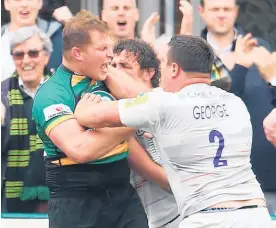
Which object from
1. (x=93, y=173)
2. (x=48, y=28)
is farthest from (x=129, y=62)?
(x=48, y=28)

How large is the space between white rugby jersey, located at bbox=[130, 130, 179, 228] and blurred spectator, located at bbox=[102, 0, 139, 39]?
200cm

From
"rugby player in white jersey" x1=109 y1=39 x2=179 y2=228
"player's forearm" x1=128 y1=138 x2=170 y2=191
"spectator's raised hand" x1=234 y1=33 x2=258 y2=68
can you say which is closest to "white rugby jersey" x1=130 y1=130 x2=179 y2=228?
"rugby player in white jersey" x1=109 y1=39 x2=179 y2=228

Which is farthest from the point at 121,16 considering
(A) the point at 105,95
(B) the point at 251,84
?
(A) the point at 105,95

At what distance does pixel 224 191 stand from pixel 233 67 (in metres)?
2.67

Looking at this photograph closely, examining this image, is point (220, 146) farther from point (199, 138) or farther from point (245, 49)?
point (245, 49)

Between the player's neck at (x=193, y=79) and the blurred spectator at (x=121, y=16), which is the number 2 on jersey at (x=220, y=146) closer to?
the player's neck at (x=193, y=79)

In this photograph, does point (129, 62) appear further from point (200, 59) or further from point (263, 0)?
point (263, 0)

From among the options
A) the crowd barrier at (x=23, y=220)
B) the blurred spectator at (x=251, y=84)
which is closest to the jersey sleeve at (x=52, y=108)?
the blurred spectator at (x=251, y=84)

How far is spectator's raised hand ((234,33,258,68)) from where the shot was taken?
19.6 feet

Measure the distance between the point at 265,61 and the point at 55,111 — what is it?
2507mm

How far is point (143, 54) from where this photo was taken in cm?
439

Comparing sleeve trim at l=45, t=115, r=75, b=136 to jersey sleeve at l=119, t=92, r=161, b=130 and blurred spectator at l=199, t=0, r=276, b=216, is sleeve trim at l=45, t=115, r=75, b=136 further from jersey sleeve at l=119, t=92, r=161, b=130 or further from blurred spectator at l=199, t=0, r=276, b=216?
blurred spectator at l=199, t=0, r=276, b=216

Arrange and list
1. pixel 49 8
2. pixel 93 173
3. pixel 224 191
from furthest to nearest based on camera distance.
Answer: pixel 49 8 < pixel 93 173 < pixel 224 191

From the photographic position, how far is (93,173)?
3955 millimetres
